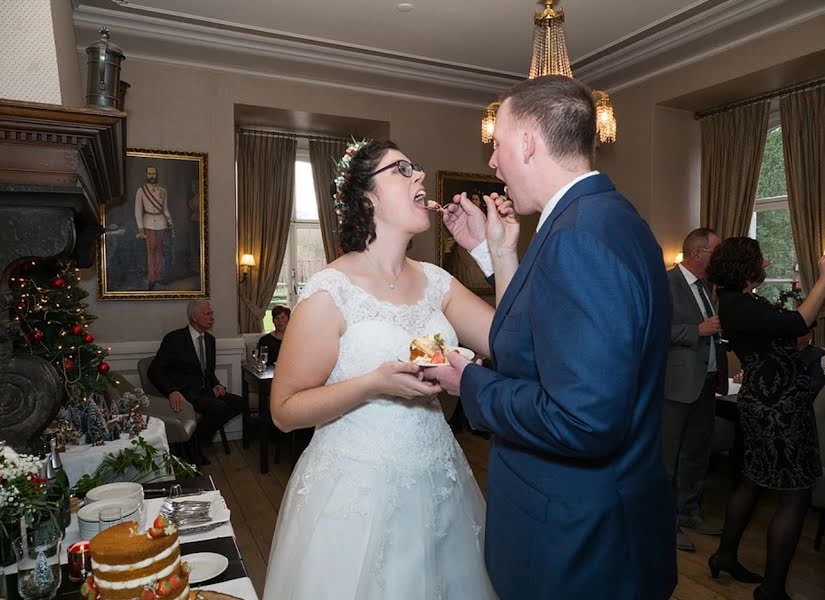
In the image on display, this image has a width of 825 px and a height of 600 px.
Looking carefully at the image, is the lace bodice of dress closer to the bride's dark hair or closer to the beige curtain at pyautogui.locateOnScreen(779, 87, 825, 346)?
the bride's dark hair

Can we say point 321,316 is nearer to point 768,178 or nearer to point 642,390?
point 642,390

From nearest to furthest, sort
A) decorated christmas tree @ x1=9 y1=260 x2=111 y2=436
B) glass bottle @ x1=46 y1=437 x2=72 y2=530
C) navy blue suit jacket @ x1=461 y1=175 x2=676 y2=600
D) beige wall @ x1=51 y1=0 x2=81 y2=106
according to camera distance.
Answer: navy blue suit jacket @ x1=461 y1=175 x2=676 y2=600 < glass bottle @ x1=46 y1=437 x2=72 y2=530 < beige wall @ x1=51 y1=0 x2=81 y2=106 < decorated christmas tree @ x1=9 y1=260 x2=111 y2=436

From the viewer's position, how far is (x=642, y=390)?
4.27 feet

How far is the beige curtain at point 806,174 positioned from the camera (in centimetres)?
559

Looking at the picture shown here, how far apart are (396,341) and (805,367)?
2.32 meters

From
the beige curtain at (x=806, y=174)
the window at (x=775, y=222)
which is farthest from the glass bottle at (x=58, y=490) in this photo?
the window at (x=775, y=222)

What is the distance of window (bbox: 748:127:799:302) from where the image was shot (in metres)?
6.31

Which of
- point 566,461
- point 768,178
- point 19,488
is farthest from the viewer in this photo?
point 768,178

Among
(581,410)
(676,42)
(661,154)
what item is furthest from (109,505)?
(661,154)

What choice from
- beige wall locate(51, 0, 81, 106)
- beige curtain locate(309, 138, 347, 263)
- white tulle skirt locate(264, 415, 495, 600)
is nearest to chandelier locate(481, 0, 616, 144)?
beige wall locate(51, 0, 81, 106)

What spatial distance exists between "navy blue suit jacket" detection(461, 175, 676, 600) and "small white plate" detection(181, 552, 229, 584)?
2.47 feet

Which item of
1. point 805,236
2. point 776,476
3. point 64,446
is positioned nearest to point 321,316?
point 64,446

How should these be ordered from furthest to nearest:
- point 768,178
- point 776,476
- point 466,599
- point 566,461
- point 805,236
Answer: point 768,178 < point 805,236 < point 776,476 < point 466,599 < point 566,461

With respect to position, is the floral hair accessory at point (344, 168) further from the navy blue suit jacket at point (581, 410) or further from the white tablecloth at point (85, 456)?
the white tablecloth at point (85, 456)
